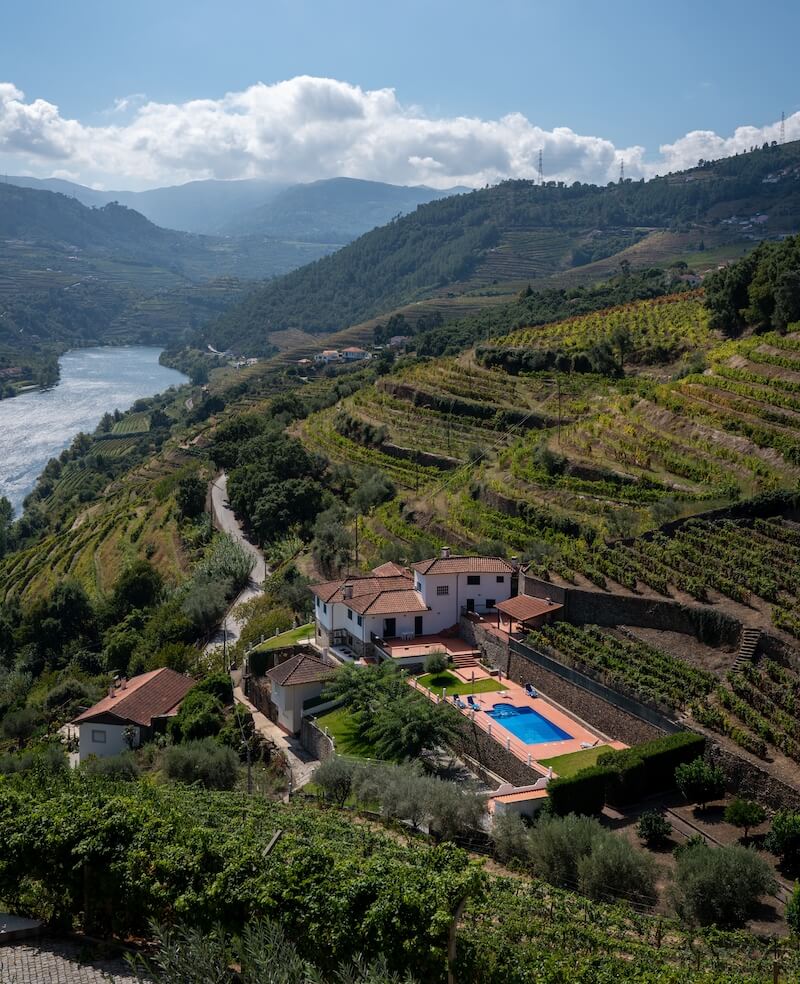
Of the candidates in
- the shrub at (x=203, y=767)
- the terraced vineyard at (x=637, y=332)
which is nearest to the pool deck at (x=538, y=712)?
the shrub at (x=203, y=767)

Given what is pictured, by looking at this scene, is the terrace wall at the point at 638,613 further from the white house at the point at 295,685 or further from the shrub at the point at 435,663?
the white house at the point at 295,685

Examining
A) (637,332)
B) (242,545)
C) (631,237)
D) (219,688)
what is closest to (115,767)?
(219,688)

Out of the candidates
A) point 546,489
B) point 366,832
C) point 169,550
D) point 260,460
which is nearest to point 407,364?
point 260,460

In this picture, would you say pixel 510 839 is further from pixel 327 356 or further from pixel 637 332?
pixel 327 356

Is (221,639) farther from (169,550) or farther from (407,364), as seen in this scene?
(407,364)

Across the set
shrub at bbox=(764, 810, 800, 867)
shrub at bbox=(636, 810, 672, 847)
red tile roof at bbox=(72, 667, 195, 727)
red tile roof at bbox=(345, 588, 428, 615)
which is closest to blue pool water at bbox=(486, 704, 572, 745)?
shrub at bbox=(636, 810, 672, 847)
